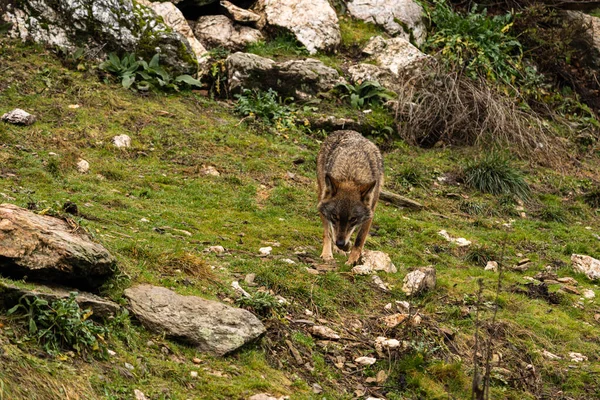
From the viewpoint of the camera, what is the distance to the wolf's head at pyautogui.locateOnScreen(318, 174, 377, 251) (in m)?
9.17

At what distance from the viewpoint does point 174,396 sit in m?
5.22

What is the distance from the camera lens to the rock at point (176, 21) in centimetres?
1612

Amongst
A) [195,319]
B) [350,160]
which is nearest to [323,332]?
[195,319]

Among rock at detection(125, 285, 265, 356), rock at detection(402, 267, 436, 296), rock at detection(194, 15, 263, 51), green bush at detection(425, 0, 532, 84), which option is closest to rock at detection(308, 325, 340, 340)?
rock at detection(125, 285, 265, 356)

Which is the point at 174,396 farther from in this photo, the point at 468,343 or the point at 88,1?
the point at 88,1

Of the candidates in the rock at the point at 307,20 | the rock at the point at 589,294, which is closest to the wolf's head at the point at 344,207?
the rock at the point at 589,294

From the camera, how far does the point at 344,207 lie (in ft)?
30.1

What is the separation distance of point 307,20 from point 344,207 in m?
9.25

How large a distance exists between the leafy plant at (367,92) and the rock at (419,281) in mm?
7806

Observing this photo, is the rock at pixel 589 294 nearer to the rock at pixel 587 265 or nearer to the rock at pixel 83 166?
the rock at pixel 587 265

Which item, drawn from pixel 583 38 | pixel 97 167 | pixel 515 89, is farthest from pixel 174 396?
pixel 583 38

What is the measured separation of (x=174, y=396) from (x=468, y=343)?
3.59m

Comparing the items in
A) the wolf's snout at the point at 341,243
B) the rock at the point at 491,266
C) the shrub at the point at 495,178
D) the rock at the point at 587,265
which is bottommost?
the shrub at the point at 495,178

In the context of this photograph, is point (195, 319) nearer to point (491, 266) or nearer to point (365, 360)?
point (365, 360)
